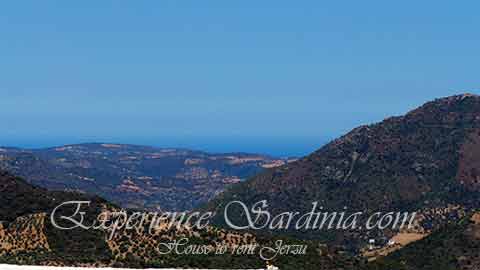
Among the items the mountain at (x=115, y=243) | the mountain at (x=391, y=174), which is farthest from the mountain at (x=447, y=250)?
the mountain at (x=391, y=174)

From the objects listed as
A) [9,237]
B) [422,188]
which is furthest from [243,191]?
[9,237]

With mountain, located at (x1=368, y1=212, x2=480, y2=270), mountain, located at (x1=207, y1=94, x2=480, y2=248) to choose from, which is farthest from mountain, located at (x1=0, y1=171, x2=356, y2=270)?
mountain, located at (x1=207, y1=94, x2=480, y2=248)

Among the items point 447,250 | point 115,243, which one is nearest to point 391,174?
point 447,250

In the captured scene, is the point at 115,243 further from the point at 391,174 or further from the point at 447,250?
the point at 391,174

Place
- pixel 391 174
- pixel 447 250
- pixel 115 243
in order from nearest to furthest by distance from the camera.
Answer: pixel 115 243 → pixel 447 250 → pixel 391 174

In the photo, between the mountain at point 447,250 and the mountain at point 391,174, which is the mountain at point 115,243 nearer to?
→ the mountain at point 447,250

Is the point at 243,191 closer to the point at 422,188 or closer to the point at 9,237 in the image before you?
the point at 422,188

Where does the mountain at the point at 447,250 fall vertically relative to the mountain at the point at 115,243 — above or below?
below

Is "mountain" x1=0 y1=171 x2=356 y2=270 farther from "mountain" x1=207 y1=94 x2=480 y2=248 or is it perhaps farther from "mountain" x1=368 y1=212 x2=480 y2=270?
"mountain" x1=207 y1=94 x2=480 y2=248
